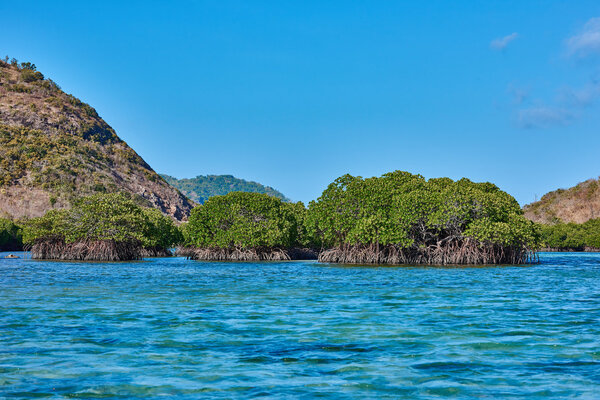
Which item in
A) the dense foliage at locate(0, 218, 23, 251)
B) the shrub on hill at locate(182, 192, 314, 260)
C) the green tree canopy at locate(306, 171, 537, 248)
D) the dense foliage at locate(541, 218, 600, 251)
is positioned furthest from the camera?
the dense foliage at locate(541, 218, 600, 251)

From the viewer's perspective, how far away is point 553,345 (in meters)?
14.5

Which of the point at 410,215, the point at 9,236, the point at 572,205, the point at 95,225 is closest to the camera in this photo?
the point at 410,215

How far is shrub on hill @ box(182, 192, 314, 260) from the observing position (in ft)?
196

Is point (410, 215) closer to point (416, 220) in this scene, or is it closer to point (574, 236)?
point (416, 220)

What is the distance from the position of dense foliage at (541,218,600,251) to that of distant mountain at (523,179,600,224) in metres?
20.5

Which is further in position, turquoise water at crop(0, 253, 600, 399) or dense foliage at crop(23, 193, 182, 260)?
dense foliage at crop(23, 193, 182, 260)

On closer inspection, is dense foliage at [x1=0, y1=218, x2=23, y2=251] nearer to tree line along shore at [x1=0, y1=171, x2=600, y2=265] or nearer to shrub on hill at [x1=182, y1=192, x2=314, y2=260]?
tree line along shore at [x1=0, y1=171, x2=600, y2=265]

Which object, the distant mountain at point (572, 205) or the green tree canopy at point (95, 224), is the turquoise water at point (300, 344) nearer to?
the green tree canopy at point (95, 224)

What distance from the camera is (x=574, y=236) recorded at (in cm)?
10056

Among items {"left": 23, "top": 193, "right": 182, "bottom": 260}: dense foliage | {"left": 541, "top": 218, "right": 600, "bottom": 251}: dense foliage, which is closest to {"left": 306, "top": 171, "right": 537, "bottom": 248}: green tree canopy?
{"left": 23, "top": 193, "right": 182, "bottom": 260}: dense foliage

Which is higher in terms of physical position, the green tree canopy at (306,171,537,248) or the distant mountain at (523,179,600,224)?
the distant mountain at (523,179,600,224)

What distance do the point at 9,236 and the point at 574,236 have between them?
85.0 meters

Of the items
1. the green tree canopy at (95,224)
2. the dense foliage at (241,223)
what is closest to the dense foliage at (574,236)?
the dense foliage at (241,223)

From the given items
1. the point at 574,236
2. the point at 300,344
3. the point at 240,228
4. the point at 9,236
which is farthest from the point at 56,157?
the point at 300,344
